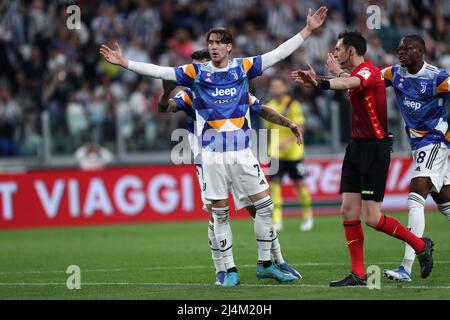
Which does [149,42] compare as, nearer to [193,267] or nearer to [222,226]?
[193,267]

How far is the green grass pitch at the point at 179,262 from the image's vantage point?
9711mm

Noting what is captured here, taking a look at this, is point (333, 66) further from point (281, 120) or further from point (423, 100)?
point (423, 100)

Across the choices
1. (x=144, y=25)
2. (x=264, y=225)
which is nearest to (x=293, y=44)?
(x=264, y=225)

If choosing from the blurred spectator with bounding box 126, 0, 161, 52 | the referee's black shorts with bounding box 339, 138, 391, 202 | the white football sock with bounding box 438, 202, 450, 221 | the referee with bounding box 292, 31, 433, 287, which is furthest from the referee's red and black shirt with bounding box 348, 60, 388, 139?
the blurred spectator with bounding box 126, 0, 161, 52

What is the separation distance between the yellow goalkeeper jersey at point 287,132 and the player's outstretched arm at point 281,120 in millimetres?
7316

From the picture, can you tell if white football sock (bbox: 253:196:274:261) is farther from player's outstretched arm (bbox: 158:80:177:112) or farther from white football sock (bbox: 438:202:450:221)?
white football sock (bbox: 438:202:450:221)

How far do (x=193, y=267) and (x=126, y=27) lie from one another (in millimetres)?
13722

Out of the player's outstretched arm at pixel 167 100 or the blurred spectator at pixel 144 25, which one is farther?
the blurred spectator at pixel 144 25

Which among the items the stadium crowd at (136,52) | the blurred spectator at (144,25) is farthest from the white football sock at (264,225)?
the blurred spectator at (144,25)

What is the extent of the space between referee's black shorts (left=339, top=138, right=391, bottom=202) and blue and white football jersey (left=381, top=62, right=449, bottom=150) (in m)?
0.74

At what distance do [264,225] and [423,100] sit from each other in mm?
2391

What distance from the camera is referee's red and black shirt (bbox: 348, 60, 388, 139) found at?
10.1m

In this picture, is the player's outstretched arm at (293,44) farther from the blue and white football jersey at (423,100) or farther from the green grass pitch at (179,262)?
the green grass pitch at (179,262)

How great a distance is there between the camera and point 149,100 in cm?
2338
